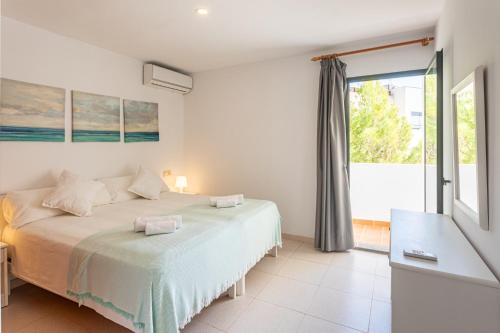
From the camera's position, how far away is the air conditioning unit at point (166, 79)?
151 inches

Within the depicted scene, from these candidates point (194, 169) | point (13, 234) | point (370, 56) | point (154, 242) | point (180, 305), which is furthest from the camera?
point (194, 169)

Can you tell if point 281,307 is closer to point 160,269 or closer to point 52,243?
point 160,269

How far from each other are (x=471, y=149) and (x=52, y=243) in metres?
2.91

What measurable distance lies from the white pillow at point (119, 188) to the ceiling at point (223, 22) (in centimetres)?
167

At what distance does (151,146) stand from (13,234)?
2.07 meters

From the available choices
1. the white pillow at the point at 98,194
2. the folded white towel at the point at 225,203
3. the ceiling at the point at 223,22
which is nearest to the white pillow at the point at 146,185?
the white pillow at the point at 98,194

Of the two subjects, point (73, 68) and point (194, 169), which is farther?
point (194, 169)

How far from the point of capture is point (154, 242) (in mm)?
1869

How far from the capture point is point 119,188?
3.34 meters

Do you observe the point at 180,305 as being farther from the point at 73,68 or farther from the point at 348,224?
the point at 73,68

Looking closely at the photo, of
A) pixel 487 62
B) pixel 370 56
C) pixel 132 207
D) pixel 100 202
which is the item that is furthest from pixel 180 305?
pixel 370 56

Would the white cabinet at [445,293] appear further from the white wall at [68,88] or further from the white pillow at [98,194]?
the white wall at [68,88]

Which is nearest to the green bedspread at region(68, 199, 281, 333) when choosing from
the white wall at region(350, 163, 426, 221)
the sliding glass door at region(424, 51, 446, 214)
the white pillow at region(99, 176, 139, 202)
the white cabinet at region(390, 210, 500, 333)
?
the white pillow at region(99, 176, 139, 202)

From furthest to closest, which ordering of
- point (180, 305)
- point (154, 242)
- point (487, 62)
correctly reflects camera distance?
point (154, 242)
point (180, 305)
point (487, 62)
